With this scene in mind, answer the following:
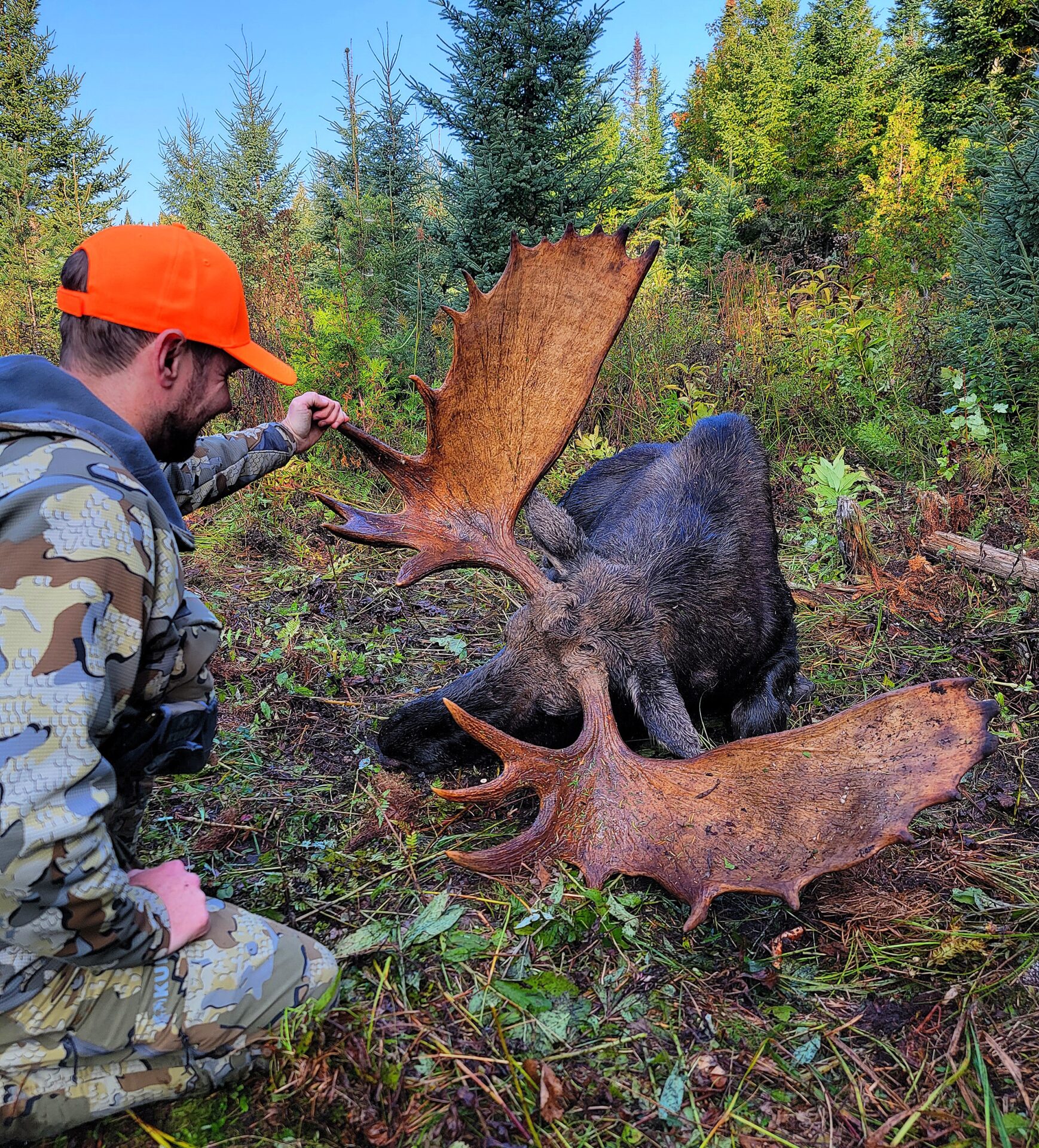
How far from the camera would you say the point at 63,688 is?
1467 mm

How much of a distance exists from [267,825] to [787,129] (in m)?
25.8

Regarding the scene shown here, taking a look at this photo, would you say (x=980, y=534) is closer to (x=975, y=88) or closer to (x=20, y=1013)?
(x=20, y=1013)

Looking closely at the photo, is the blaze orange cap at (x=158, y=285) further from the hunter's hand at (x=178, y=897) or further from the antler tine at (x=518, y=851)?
the antler tine at (x=518, y=851)

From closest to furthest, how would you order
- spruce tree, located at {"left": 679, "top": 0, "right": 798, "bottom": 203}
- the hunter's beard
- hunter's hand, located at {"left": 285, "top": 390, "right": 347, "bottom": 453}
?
the hunter's beard < hunter's hand, located at {"left": 285, "top": 390, "right": 347, "bottom": 453} < spruce tree, located at {"left": 679, "top": 0, "right": 798, "bottom": 203}

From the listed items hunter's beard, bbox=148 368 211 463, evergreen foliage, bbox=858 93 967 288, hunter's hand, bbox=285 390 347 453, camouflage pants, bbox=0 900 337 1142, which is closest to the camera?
camouflage pants, bbox=0 900 337 1142

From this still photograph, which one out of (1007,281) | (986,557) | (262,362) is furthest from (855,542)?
(262,362)

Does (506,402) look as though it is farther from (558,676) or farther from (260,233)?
(260,233)

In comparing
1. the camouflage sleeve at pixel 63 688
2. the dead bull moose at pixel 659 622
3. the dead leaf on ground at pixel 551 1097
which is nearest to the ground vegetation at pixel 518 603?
the dead leaf on ground at pixel 551 1097

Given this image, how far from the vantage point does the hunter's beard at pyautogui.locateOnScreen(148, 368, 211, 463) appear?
196cm

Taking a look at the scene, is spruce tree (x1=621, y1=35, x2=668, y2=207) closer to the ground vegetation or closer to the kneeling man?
the ground vegetation

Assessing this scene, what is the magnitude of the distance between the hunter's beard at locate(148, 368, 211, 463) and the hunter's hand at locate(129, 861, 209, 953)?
3.31 ft

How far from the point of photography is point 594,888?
224 cm

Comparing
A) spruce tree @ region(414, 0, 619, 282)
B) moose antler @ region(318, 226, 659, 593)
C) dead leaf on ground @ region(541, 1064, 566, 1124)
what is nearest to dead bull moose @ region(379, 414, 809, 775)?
moose antler @ region(318, 226, 659, 593)

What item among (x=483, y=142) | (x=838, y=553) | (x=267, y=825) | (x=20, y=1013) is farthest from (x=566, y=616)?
(x=483, y=142)
